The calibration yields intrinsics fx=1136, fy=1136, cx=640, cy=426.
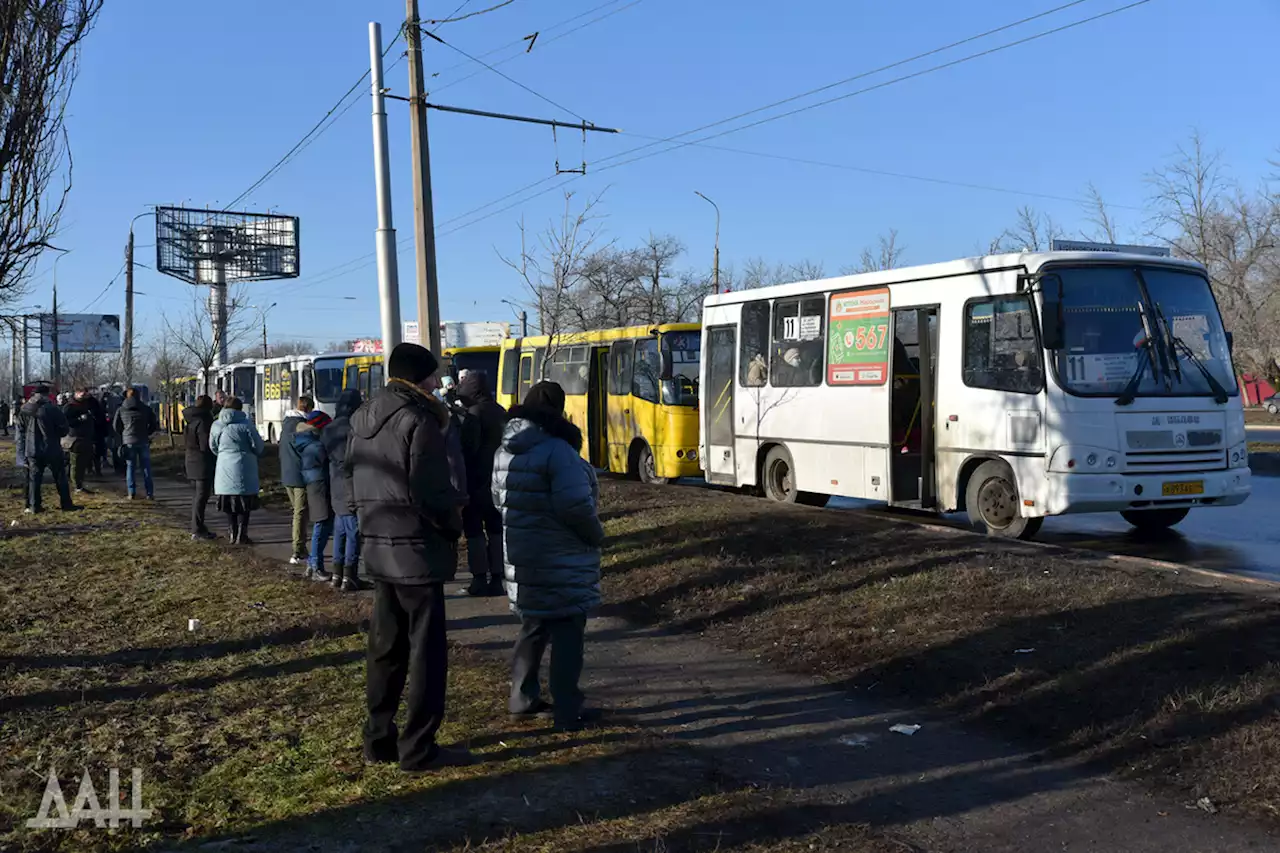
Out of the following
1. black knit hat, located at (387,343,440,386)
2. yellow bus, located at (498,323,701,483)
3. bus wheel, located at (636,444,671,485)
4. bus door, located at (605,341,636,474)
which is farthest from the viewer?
bus door, located at (605,341,636,474)

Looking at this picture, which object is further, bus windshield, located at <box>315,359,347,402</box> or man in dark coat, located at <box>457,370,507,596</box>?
bus windshield, located at <box>315,359,347,402</box>

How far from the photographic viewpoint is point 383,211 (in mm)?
14328

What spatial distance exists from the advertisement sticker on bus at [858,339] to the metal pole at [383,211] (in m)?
5.60

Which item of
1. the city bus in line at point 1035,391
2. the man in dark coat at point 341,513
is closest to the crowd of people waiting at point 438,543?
the man in dark coat at point 341,513

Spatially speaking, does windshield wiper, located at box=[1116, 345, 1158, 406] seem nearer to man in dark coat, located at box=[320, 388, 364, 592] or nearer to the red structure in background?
man in dark coat, located at box=[320, 388, 364, 592]

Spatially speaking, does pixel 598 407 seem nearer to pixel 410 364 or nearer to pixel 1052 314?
pixel 1052 314

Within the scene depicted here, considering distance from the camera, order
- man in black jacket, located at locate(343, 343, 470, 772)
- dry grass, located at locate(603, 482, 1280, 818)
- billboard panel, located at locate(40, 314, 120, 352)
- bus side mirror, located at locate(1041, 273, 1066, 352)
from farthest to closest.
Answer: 1. billboard panel, located at locate(40, 314, 120, 352)
2. bus side mirror, located at locate(1041, 273, 1066, 352)
3. dry grass, located at locate(603, 482, 1280, 818)
4. man in black jacket, located at locate(343, 343, 470, 772)

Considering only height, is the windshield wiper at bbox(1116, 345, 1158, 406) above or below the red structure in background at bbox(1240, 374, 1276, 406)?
above

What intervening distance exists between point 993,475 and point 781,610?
4710 millimetres

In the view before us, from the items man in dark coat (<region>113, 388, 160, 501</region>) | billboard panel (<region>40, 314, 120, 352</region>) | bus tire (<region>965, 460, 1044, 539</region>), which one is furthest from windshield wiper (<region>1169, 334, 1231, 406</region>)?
billboard panel (<region>40, 314, 120, 352</region>)

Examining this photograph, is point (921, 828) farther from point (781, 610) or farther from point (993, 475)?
point (993, 475)

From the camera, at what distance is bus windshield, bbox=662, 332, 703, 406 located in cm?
1966

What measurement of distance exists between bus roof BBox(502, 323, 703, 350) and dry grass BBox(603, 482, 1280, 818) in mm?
8997

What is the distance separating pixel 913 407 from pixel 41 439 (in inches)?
492
